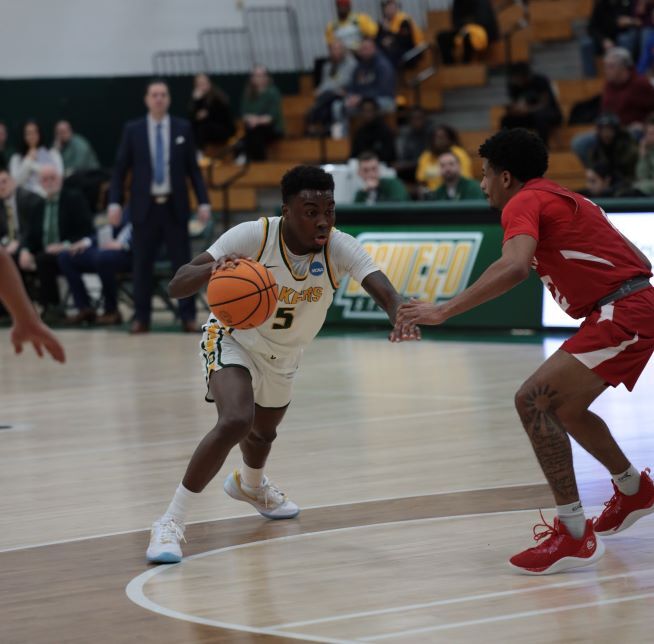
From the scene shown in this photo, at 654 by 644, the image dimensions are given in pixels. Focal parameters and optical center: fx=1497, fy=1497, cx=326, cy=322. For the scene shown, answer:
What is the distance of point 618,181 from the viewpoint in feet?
51.6

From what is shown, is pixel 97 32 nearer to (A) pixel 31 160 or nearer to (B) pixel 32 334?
(A) pixel 31 160

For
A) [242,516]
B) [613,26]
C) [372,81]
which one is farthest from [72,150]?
[242,516]

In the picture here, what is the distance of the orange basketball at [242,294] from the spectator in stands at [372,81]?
15.2 m

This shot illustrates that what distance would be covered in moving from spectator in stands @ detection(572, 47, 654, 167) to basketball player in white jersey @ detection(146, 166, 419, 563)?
11.4m

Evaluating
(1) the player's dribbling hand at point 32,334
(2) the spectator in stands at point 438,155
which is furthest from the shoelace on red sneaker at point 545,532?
(2) the spectator in stands at point 438,155

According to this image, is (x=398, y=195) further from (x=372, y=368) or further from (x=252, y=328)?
(x=252, y=328)

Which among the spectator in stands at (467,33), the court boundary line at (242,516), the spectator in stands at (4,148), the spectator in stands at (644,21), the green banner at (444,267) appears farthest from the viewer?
the spectator in stands at (467,33)

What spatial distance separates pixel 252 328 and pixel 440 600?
5.59 ft

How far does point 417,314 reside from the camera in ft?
19.0

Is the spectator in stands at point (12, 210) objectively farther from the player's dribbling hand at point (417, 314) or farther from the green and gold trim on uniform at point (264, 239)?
the player's dribbling hand at point (417, 314)

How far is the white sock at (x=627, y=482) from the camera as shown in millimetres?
6184

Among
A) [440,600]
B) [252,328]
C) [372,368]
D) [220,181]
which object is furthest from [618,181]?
[440,600]

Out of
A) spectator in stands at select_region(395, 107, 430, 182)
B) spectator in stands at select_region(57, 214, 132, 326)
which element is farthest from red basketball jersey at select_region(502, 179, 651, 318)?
spectator in stands at select_region(395, 107, 430, 182)

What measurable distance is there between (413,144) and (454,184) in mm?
4160
